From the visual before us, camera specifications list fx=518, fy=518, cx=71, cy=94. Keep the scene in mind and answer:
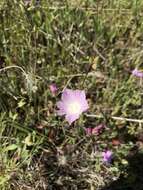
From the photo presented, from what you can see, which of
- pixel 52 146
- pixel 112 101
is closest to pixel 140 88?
pixel 112 101

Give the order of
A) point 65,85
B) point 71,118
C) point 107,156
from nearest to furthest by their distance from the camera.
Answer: point 71,118 → point 107,156 → point 65,85

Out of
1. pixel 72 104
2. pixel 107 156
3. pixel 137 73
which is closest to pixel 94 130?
pixel 107 156

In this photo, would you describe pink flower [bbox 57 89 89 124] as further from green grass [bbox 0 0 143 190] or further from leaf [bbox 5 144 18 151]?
leaf [bbox 5 144 18 151]

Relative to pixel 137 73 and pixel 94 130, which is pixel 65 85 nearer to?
pixel 94 130

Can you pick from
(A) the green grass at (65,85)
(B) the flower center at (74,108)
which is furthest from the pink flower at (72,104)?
(A) the green grass at (65,85)

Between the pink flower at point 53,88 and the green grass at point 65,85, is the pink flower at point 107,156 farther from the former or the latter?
the pink flower at point 53,88

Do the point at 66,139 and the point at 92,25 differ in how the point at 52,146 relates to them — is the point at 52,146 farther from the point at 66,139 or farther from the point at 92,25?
the point at 92,25

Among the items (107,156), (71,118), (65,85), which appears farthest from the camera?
(65,85)
